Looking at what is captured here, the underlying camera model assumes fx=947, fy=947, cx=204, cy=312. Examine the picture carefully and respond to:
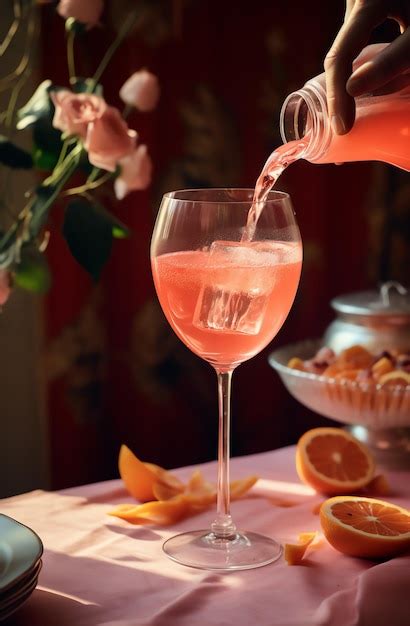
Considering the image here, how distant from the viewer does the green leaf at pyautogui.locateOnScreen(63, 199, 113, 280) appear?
54.4 inches

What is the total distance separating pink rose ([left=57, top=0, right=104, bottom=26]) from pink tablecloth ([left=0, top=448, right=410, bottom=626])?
2.31 ft

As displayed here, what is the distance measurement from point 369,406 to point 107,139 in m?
0.55

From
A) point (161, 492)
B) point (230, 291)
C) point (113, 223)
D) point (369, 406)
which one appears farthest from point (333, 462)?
point (113, 223)

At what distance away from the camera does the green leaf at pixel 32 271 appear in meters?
1.38

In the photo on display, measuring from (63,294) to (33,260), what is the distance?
84 cm

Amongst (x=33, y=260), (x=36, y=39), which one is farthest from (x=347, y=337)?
(x=36, y=39)

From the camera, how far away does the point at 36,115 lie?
1.45 meters

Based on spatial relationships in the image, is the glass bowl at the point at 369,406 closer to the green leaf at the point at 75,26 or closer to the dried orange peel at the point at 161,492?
the dried orange peel at the point at 161,492

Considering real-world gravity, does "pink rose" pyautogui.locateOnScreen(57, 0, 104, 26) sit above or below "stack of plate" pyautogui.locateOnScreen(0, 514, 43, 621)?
above

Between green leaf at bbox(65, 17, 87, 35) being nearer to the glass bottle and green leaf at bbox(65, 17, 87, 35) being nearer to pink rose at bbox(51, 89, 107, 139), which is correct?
pink rose at bbox(51, 89, 107, 139)

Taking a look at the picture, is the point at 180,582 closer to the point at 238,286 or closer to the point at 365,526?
the point at 365,526

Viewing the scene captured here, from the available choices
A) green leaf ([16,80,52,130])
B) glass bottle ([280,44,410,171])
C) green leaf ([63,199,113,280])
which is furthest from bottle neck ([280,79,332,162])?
green leaf ([16,80,52,130])

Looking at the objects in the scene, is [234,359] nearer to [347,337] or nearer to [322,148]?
[322,148]

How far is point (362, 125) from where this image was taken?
1.07 m
